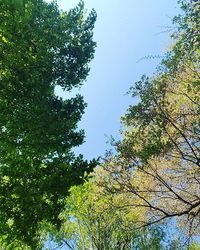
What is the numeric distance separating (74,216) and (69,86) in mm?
10826

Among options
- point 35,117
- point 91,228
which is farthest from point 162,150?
point 91,228

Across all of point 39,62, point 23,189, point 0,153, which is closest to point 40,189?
point 23,189

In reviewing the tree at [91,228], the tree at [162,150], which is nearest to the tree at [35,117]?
the tree at [162,150]

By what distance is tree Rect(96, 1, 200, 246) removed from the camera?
13.5 meters

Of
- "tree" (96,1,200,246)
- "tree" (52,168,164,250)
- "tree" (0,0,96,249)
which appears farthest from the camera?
"tree" (52,168,164,250)

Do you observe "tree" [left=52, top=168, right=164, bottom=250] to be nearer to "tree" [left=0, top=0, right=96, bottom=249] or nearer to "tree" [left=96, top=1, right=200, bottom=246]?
"tree" [left=96, top=1, right=200, bottom=246]

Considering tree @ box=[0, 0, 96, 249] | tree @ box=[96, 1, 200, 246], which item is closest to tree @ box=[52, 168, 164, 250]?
tree @ box=[96, 1, 200, 246]

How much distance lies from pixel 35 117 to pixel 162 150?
4.61 m

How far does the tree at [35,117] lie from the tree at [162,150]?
2651 millimetres

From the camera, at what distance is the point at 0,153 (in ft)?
34.3

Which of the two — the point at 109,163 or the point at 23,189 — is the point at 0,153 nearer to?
the point at 23,189

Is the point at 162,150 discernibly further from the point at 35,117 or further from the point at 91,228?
the point at 91,228

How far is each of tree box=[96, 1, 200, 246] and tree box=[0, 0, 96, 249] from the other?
2.65 m

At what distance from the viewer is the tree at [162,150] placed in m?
13.5
